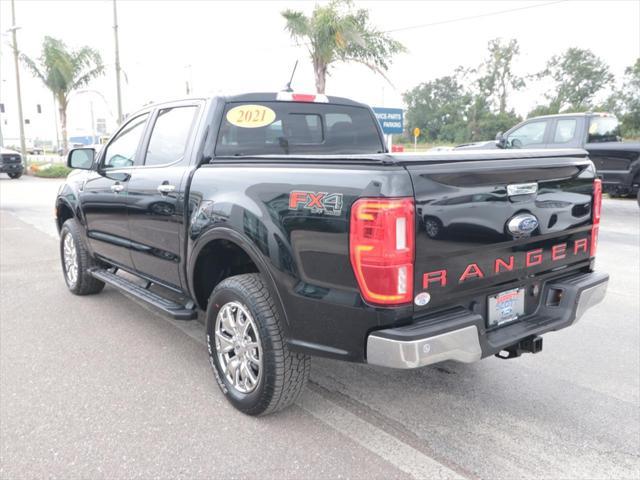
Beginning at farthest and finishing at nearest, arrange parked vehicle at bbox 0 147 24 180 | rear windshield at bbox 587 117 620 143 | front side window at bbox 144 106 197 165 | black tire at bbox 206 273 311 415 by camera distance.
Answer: parked vehicle at bbox 0 147 24 180 < rear windshield at bbox 587 117 620 143 < front side window at bbox 144 106 197 165 < black tire at bbox 206 273 311 415

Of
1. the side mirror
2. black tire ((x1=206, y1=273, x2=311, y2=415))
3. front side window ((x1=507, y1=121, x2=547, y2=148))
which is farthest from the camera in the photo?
front side window ((x1=507, y1=121, x2=547, y2=148))

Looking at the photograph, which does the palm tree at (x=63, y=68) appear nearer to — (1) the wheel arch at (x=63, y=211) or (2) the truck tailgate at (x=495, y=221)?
(1) the wheel arch at (x=63, y=211)

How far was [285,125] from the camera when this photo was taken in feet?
13.1

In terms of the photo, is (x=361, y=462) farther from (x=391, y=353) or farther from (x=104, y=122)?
(x=104, y=122)

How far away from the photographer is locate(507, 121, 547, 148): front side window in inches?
442

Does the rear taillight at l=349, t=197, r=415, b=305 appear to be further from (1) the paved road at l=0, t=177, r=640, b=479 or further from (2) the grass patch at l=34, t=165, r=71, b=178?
(2) the grass patch at l=34, t=165, r=71, b=178

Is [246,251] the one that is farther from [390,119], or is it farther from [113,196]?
[390,119]

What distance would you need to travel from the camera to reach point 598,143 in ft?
35.6

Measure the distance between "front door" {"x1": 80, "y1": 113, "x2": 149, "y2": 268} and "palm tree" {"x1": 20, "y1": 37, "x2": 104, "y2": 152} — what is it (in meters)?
22.4

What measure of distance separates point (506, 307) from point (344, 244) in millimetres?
1039

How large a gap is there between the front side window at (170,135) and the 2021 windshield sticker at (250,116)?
12.2 inches

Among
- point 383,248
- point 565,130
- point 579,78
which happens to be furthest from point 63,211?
point 579,78

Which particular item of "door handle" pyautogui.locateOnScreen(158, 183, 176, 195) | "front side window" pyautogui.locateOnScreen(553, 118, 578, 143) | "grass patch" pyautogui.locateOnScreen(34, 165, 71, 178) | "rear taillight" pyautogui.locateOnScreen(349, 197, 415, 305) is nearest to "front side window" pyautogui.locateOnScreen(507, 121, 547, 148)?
"front side window" pyautogui.locateOnScreen(553, 118, 578, 143)

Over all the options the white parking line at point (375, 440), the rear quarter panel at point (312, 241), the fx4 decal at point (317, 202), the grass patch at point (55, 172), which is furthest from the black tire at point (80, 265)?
the grass patch at point (55, 172)
